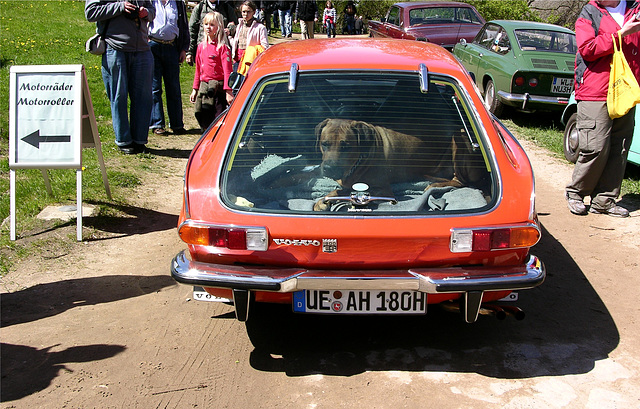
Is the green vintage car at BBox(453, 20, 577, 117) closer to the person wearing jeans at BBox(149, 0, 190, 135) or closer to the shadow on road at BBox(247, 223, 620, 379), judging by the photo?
the person wearing jeans at BBox(149, 0, 190, 135)

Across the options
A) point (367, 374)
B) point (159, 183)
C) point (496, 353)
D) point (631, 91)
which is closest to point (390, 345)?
point (367, 374)

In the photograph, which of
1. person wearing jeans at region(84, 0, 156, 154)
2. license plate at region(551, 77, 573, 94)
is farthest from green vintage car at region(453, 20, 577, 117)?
person wearing jeans at region(84, 0, 156, 154)

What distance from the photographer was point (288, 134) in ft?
12.2

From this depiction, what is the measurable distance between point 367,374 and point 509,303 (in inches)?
36.4

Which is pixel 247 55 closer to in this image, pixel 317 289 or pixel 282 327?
pixel 282 327

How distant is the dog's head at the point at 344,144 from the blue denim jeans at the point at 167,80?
18.3ft

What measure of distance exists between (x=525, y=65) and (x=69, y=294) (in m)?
7.97

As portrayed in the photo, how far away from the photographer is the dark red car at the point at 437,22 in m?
13.9

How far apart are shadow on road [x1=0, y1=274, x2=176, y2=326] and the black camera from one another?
3.66 metres

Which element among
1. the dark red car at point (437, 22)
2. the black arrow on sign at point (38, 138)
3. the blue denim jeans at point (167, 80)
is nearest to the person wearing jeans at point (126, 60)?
the blue denim jeans at point (167, 80)

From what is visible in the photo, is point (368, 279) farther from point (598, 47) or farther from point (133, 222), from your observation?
point (598, 47)

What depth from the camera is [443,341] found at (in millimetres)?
3760

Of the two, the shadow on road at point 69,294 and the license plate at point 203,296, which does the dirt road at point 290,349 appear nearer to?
the shadow on road at point 69,294

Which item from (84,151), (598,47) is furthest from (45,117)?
(598,47)
